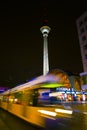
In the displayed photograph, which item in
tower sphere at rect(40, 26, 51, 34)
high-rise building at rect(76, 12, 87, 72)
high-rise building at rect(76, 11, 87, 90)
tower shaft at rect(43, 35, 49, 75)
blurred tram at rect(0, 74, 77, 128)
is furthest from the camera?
tower sphere at rect(40, 26, 51, 34)

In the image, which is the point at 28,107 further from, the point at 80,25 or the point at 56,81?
the point at 80,25

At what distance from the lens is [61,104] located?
9883 millimetres

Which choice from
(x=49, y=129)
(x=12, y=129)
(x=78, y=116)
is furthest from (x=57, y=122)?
(x=12, y=129)

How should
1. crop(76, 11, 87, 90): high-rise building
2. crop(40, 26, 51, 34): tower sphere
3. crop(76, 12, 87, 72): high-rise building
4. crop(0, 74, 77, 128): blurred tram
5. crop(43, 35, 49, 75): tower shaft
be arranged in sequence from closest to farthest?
1. crop(0, 74, 77, 128): blurred tram
2. crop(76, 11, 87, 90): high-rise building
3. crop(76, 12, 87, 72): high-rise building
4. crop(43, 35, 49, 75): tower shaft
5. crop(40, 26, 51, 34): tower sphere

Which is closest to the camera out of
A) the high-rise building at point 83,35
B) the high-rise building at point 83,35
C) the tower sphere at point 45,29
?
the high-rise building at point 83,35

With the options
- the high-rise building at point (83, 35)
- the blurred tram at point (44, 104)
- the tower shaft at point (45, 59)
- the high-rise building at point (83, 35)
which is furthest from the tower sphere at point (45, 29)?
the blurred tram at point (44, 104)

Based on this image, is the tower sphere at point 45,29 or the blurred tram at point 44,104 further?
the tower sphere at point 45,29

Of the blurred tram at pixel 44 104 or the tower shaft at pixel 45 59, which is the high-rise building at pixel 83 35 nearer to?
the tower shaft at pixel 45 59

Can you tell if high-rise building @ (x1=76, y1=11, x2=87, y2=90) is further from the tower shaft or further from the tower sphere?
the tower sphere

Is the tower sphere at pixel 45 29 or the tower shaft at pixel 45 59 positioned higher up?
the tower sphere at pixel 45 29

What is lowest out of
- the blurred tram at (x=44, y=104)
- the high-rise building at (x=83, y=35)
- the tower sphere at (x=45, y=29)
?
the blurred tram at (x=44, y=104)

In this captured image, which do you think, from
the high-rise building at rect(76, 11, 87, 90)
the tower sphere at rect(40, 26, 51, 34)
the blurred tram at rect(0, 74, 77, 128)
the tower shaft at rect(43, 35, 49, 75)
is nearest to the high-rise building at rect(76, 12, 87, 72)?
the high-rise building at rect(76, 11, 87, 90)

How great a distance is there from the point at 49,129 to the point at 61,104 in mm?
1281

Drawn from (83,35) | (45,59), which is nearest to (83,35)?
(83,35)
